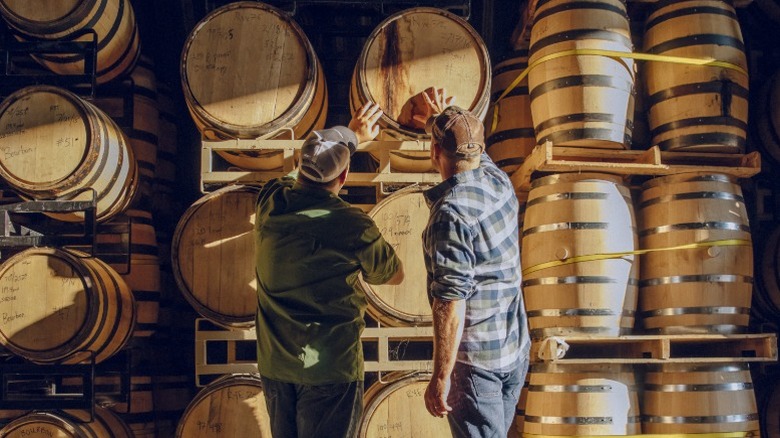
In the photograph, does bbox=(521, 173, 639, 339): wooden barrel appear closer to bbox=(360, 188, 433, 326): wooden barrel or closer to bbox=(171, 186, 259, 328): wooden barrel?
bbox=(360, 188, 433, 326): wooden barrel

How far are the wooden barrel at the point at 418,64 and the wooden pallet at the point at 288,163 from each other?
0.33 ft

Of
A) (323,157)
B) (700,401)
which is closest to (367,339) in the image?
(323,157)

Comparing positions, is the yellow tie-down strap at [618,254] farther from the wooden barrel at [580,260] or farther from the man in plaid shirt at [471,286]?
the man in plaid shirt at [471,286]

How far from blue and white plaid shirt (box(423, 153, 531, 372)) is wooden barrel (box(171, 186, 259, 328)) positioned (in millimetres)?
1257

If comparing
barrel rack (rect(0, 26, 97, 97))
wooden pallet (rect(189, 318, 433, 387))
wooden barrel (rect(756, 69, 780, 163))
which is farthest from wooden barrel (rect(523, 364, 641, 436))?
barrel rack (rect(0, 26, 97, 97))

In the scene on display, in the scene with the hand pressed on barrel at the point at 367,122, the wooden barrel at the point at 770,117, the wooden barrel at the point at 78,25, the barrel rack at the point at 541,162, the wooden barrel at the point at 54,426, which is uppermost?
the wooden barrel at the point at 78,25

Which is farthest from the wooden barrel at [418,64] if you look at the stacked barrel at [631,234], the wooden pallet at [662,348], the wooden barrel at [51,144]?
the wooden barrel at [51,144]

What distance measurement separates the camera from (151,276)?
14.4 feet

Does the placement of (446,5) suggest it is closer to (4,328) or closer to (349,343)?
(349,343)

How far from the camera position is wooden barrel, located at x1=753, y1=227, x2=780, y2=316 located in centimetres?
449

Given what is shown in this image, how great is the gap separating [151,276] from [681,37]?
3.71 m

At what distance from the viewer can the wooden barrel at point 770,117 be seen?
14.7 ft

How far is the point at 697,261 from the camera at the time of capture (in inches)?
151

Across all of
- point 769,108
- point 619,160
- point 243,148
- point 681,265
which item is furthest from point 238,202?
point 769,108
